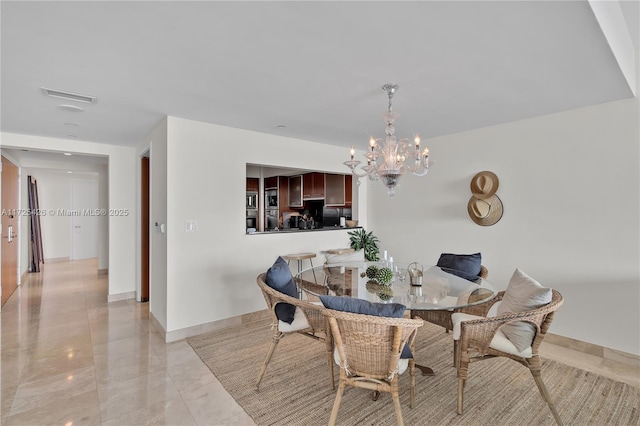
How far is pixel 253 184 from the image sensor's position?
267 inches

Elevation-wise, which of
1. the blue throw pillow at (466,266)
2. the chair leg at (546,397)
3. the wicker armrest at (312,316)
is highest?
the blue throw pillow at (466,266)

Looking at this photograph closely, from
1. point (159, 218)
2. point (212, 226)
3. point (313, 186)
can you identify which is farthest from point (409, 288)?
point (313, 186)

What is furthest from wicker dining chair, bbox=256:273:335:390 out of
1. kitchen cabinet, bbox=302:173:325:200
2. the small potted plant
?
kitchen cabinet, bbox=302:173:325:200


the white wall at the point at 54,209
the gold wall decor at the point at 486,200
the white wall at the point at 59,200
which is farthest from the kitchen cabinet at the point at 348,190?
the white wall at the point at 54,209

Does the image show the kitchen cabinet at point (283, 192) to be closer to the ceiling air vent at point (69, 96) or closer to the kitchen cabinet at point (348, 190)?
the kitchen cabinet at point (348, 190)

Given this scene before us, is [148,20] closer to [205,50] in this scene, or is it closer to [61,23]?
[205,50]

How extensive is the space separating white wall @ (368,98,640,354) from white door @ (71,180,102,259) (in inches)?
338

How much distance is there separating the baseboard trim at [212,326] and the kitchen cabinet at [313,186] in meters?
2.76

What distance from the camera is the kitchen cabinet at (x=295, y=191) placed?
21.3 feet

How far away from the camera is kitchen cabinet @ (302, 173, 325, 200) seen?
5.98m

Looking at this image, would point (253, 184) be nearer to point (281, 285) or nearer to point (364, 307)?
point (281, 285)

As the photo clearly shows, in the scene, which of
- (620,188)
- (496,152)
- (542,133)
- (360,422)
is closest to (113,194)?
(360,422)

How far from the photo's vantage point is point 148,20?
1.55 meters

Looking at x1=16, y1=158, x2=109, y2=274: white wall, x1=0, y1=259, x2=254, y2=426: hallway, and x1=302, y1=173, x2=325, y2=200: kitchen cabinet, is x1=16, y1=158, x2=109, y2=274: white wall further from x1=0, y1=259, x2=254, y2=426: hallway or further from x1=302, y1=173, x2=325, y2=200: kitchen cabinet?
x1=302, y1=173, x2=325, y2=200: kitchen cabinet
